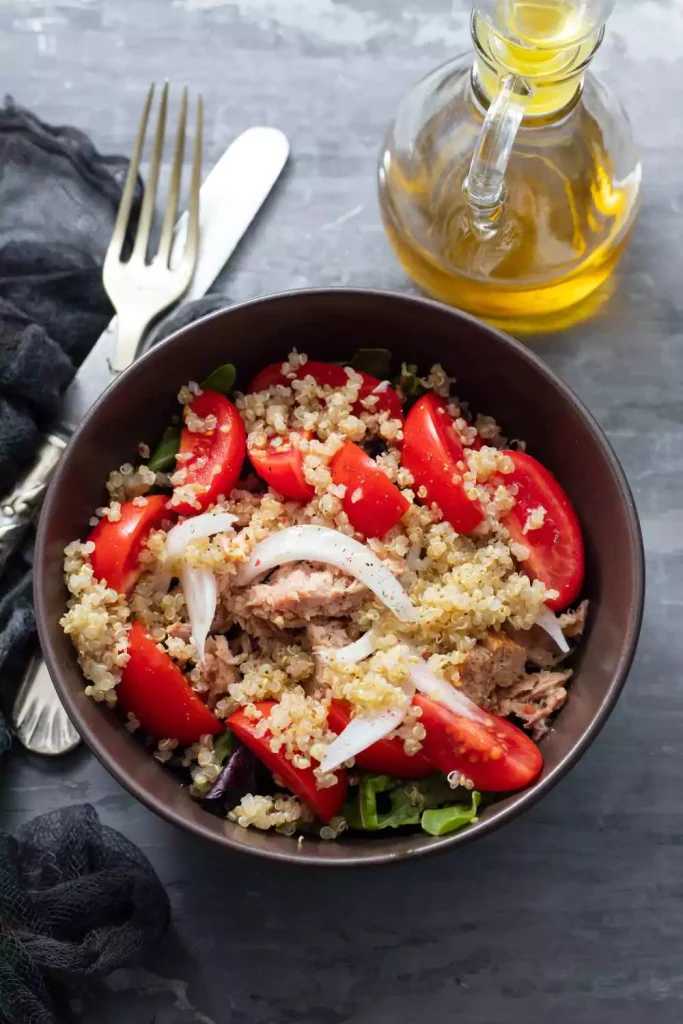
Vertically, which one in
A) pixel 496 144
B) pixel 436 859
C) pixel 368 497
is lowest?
pixel 436 859

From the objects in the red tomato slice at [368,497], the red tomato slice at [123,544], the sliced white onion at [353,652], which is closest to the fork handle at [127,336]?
the red tomato slice at [123,544]

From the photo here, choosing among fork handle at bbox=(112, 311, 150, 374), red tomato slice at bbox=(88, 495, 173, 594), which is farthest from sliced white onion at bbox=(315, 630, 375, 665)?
fork handle at bbox=(112, 311, 150, 374)

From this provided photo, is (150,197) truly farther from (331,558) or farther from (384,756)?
(384,756)

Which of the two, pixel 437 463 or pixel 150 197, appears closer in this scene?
pixel 437 463

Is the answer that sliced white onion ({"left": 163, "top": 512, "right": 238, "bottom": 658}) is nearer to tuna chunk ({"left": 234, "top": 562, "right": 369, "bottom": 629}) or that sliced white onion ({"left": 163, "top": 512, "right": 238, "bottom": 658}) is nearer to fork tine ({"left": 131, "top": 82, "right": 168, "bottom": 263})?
tuna chunk ({"left": 234, "top": 562, "right": 369, "bottom": 629})

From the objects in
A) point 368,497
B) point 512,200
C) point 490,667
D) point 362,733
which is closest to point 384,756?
point 362,733

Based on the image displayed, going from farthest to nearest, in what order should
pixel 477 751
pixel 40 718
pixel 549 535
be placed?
1. pixel 40 718
2. pixel 549 535
3. pixel 477 751

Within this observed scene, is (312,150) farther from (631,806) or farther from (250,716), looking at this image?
(631,806)
